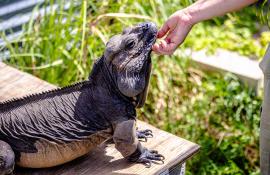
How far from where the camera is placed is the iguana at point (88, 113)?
8.34ft

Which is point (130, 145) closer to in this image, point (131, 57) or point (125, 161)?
point (125, 161)

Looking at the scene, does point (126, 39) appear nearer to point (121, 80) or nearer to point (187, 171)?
point (121, 80)

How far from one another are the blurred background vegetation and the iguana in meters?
1.57

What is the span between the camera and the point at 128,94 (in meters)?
2.55

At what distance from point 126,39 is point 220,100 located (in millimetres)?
2474

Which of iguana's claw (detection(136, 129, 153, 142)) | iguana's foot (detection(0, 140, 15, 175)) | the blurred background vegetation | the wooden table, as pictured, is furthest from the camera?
the blurred background vegetation

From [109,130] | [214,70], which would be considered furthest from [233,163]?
[109,130]

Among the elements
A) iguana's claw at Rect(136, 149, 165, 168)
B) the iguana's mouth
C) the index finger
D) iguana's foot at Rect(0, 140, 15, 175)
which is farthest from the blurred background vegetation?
iguana's foot at Rect(0, 140, 15, 175)

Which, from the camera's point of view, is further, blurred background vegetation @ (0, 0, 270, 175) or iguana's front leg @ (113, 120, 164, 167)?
blurred background vegetation @ (0, 0, 270, 175)

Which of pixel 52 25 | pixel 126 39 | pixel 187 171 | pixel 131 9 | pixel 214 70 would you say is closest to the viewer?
pixel 126 39

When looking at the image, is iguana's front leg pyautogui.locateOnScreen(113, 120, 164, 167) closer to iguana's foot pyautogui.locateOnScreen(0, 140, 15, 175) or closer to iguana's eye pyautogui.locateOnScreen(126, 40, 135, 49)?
iguana's eye pyautogui.locateOnScreen(126, 40, 135, 49)

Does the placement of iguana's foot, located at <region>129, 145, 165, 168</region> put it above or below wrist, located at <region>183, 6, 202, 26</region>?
below

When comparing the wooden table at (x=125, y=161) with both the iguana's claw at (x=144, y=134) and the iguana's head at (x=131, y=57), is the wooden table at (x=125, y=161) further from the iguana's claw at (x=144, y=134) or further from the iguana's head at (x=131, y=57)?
the iguana's head at (x=131, y=57)

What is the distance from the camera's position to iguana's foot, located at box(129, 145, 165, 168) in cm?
273
